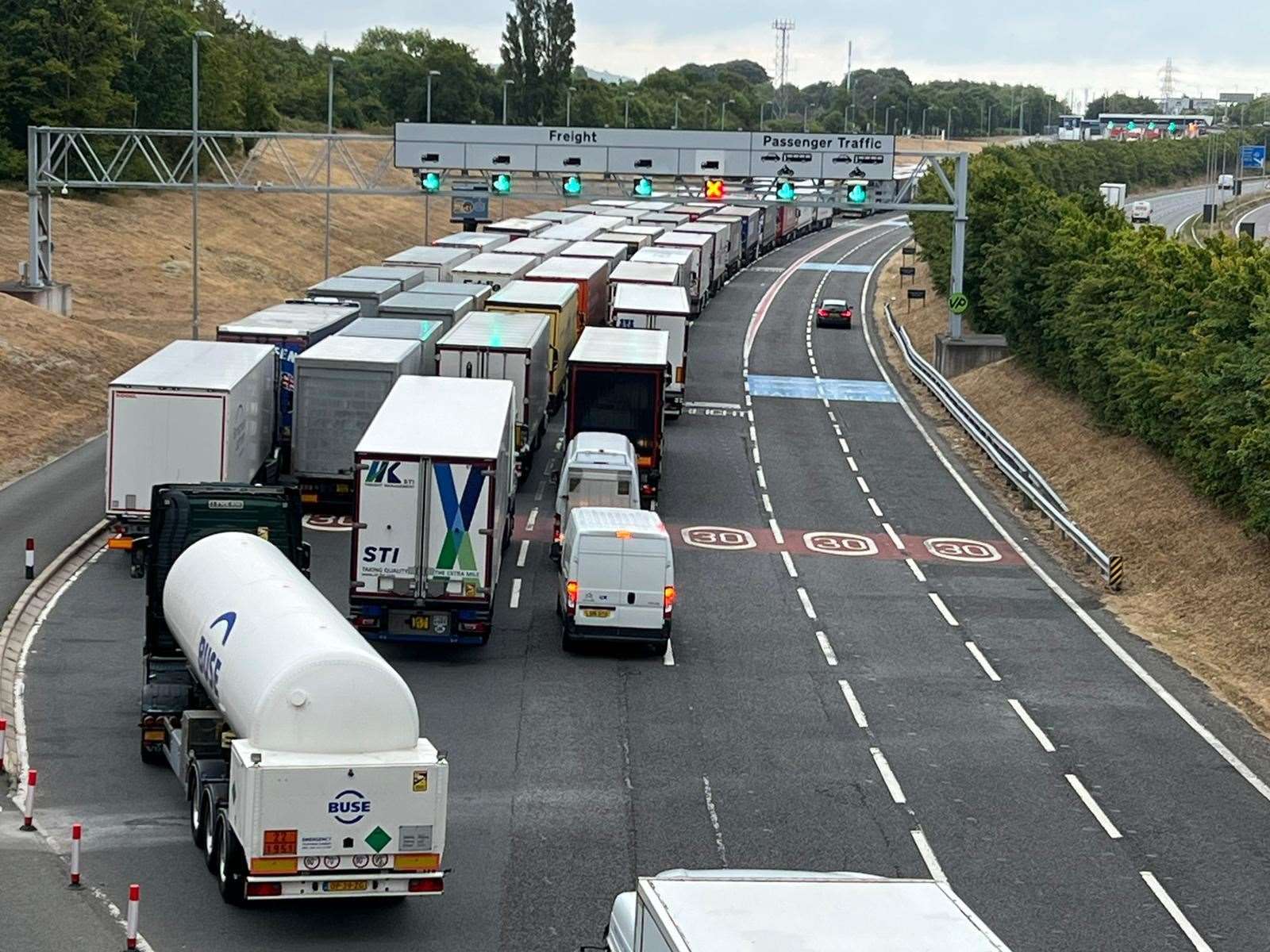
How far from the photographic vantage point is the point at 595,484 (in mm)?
34438

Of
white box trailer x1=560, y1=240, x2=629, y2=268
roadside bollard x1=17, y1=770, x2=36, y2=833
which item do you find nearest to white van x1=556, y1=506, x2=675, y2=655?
roadside bollard x1=17, y1=770, x2=36, y2=833

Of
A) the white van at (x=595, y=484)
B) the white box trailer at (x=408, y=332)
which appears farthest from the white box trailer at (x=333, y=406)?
the white van at (x=595, y=484)

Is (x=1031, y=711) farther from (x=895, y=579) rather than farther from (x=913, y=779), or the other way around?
(x=895, y=579)

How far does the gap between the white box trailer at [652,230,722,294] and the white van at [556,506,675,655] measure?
4924cm

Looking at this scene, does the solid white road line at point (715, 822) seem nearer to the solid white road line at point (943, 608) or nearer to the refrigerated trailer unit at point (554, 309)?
the solid white road line at point (943, 608)

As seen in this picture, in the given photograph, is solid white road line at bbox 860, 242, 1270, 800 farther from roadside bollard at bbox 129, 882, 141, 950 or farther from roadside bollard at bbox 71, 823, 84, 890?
roadside bollard at bbox 71, 823, 84, 890

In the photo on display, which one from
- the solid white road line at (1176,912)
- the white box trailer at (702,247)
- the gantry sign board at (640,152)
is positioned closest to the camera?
the solid white road line at (1176,912)

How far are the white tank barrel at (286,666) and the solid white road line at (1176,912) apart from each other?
7985 millimetres

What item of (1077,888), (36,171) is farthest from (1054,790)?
(36,171)

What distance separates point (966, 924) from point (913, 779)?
37.8ft

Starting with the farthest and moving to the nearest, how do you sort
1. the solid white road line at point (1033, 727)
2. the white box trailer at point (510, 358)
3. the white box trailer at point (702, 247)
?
1. the white box trailer at point (702, 247)
2. the white box trailer at point (510, 358)
3. the solid white road line at point (1033, 727)

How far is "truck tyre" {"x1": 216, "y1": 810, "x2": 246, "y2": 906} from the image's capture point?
18.5 meters

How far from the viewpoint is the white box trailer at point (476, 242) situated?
68.9 m

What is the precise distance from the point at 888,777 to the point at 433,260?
41.3 meters
